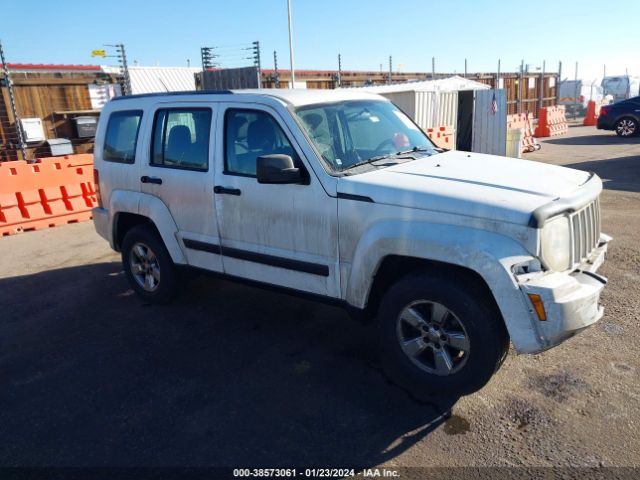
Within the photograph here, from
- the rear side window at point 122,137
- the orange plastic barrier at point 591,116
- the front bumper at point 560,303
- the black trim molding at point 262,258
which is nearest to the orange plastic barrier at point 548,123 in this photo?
the orange plastic barrier at point 591,116

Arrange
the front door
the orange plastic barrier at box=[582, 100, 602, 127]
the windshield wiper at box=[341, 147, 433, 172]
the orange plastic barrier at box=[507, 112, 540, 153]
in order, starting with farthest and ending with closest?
1. the orange plastic barrier at box=[582, 100, 602, 127]
2. the orange plastic barrier at box=[507, 112, 540, 153]
3. the windshield wiper at box=[341, 147, 433, 172]
4. the front door

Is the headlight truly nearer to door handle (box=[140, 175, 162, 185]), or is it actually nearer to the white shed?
door handle (box=[140, 175, 162, 185])

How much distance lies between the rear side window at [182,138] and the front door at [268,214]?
225 mm

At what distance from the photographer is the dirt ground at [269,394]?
3.01 m

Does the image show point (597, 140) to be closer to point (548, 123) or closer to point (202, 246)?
point (548, 123)

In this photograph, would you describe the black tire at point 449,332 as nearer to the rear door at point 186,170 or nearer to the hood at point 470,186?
the hood at point 470,186

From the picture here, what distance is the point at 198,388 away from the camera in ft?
12.2

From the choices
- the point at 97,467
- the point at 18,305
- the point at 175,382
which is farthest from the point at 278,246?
the point at 18,305

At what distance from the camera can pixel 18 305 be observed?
551 centimetres

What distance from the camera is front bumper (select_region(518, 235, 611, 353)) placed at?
2.87m

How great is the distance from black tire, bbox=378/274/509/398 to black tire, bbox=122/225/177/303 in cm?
Answer: 247

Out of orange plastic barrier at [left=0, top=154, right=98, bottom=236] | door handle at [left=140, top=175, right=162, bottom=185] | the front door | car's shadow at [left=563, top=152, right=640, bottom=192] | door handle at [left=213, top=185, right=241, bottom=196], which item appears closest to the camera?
the front door

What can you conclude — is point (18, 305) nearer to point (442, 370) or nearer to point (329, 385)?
point (329, 385)

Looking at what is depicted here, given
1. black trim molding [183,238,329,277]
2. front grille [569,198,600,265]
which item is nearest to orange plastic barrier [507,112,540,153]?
front grille [569,198,600,265]
